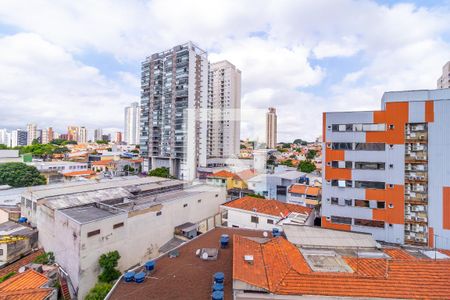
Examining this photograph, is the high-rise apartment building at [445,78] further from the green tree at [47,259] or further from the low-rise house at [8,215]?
the low-rise house at [8,215]

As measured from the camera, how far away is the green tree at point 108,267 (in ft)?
41.3

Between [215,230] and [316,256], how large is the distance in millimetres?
7581

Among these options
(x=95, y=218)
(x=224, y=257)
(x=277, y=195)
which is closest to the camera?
(x=224, y=257)

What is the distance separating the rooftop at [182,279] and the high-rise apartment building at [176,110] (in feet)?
112

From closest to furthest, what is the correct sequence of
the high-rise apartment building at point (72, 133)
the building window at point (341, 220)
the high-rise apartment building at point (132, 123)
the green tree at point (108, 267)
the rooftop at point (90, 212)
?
the green tree at point (108, 267)
the rooftop at point (90, 212)
the building window at point (341, 220)
the high-rise apartment building at point (132, 123)
the high-rise apartment building at point (72, 133)

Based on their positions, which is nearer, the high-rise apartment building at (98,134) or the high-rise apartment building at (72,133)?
the high-rise apartment building at (72,133)

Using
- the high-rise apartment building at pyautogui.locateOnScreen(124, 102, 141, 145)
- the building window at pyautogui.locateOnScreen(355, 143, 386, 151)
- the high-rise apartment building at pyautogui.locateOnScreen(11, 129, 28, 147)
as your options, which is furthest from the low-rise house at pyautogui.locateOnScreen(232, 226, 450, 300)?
the high-rise apartment building at pyautogui.locateOnScreen(11, 129, 28, 147)

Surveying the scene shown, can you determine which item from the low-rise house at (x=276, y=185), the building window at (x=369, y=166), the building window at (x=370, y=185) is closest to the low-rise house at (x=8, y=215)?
the low-rise house at (x=276, y=185)

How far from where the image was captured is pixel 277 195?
30734 mm

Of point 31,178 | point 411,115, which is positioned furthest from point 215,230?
point 31,178

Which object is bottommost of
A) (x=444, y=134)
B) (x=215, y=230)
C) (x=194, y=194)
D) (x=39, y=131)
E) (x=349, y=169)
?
(x=215, y=230)

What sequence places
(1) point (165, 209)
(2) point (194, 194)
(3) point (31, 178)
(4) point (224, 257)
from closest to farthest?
(4) point (224, 257) < (1) point (165, 209) < (2) point (194, 194) < (3) point (31, 178)

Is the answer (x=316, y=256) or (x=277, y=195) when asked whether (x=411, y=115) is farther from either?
(x=277, y=195)

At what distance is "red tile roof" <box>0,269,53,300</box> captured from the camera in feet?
33.2
